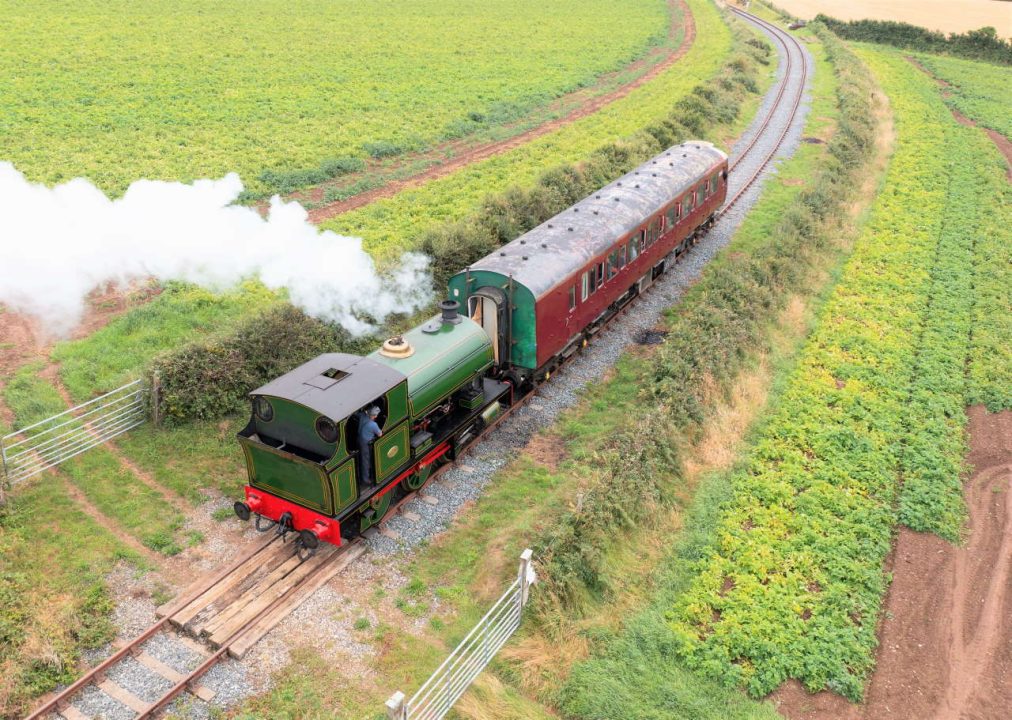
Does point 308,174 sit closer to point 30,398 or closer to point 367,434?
point 30,398

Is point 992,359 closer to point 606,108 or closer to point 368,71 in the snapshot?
point 606,108

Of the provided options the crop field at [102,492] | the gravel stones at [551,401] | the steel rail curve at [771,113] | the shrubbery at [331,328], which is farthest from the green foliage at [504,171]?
the gravel stones at [551,401]

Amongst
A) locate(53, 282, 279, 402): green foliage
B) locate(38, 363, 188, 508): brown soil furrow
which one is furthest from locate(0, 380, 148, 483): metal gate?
locate(53, 282, 279, 402): green foliage

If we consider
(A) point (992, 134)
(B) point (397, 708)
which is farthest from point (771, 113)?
(B) point (397, 708)

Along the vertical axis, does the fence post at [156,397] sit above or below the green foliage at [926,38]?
below

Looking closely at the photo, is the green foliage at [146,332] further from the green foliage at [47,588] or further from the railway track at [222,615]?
the railway track at [222,615]

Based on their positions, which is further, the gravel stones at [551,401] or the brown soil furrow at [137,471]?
the brown soil furrow at [137,471]

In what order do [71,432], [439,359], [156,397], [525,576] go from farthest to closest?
[156,397]
[71,432]
[439,359]
[525,576]
